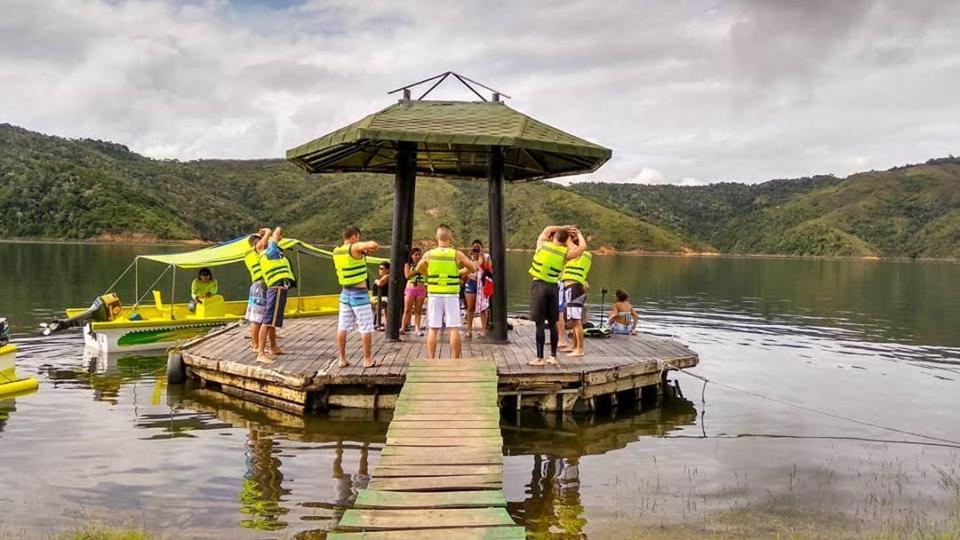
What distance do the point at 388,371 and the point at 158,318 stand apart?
35.0 ft

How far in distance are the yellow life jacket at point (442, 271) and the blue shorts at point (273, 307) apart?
9.57ft

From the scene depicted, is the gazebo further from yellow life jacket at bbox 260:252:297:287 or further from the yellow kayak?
the yellow kayak

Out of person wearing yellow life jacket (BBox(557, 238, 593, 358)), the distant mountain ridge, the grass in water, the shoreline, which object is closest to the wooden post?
person wearing yellow life jacket (BBox(557, 238, 593, 358))

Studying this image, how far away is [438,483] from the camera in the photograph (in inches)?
268

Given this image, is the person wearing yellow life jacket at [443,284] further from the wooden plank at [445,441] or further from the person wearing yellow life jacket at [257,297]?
the wooden plank at [445,441]

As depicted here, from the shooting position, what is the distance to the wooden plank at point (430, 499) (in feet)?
20.6

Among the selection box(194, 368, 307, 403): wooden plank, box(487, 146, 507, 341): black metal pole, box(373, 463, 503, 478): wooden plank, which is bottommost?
box(194, 368, 307, 403): wooden plank

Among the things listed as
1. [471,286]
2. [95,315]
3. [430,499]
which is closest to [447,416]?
[430,499]

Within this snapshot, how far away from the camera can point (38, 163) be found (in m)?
99.9

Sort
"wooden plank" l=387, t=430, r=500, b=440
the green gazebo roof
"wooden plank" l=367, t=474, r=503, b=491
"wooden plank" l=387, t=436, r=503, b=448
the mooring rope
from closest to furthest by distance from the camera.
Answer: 1. "wooden plank" l=367, t=474, r=503, b=491
2. "wooden plank" l=387, t=436, r=503, b=448
3. "wooden plank" l=387, t=430, r=500, b=440
4. the green gazebo roof
5. the mooring rope

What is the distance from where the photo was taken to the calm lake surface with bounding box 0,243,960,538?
812 cm

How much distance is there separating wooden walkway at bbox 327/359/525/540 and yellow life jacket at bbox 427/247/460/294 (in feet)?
5.47

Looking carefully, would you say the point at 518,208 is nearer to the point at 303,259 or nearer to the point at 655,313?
the point at 303,259

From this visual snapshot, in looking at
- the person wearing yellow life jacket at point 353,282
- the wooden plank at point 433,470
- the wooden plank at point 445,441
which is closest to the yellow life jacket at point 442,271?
the person wearing yellow life jacket at point 353,282
